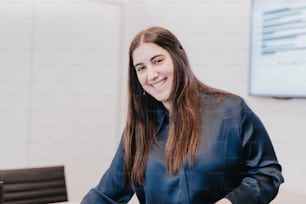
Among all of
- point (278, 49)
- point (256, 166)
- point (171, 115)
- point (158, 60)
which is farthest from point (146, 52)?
point (278, 49)

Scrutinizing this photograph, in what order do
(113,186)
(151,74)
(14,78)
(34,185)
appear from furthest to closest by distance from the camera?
(14,78) → (34,185) → (113,186) → (151,74)

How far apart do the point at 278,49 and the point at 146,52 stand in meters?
0.69

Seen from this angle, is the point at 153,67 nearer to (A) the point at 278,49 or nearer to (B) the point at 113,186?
(B) the point at 113,186

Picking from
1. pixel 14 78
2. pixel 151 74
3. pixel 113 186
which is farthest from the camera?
pixel 14 78

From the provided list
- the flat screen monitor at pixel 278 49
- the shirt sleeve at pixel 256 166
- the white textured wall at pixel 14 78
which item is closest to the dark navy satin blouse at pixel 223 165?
the shirt sleeve at pixel 256 166

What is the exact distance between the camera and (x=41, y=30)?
1787mm

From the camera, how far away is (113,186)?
81 centimetres

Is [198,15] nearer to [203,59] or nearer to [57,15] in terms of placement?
[203,59]

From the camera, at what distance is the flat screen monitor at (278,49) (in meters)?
1.20

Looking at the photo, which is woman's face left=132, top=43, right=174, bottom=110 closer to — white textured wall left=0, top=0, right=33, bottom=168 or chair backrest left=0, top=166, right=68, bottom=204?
chair backrest left=0, top=166, right=68, bottom=204

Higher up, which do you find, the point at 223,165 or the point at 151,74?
the point at 151,74

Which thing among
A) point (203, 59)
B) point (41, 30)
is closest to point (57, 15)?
point (41, 30)

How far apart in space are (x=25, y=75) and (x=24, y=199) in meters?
0.72

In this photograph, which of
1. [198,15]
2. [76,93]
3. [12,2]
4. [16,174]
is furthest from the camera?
[76,93]
